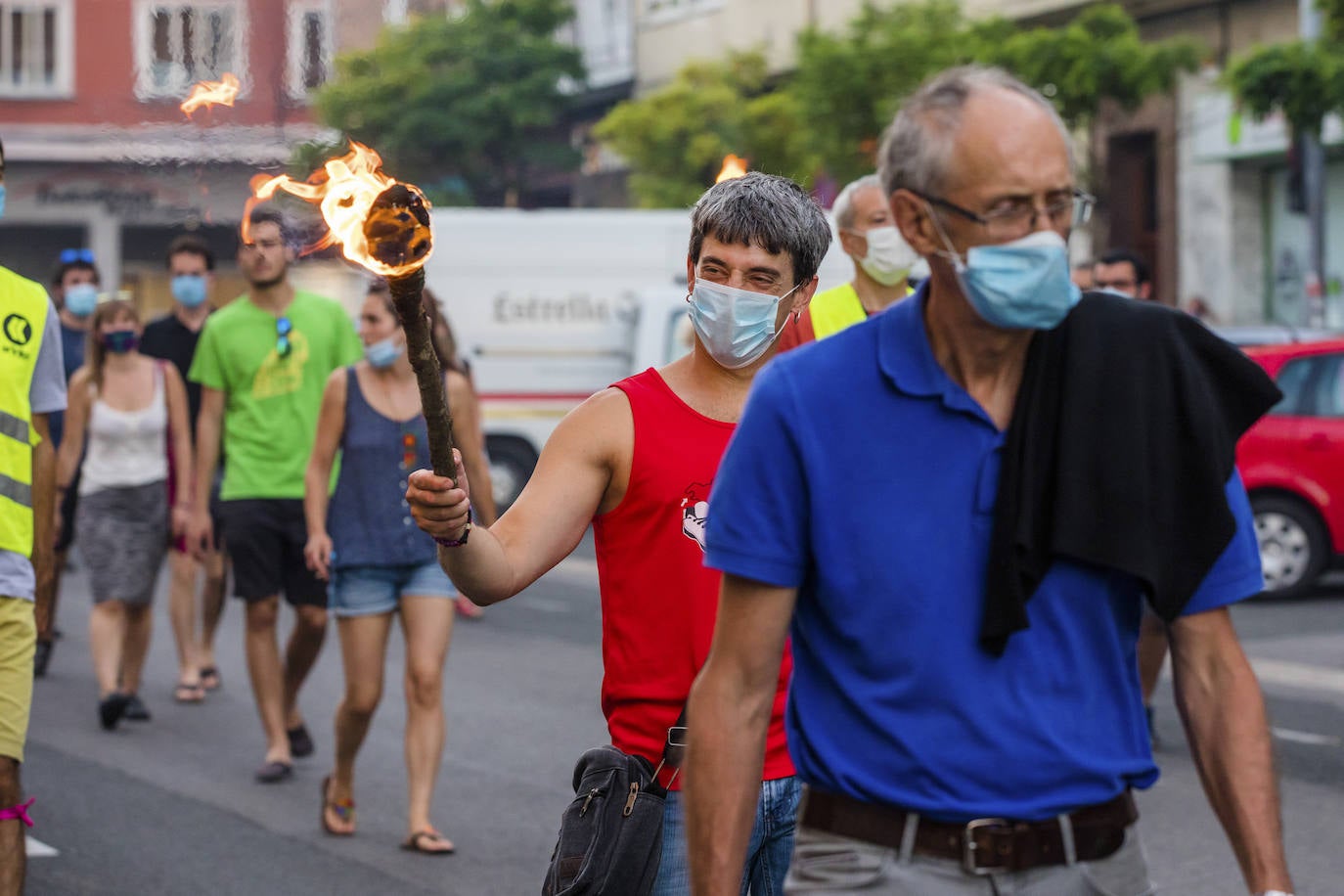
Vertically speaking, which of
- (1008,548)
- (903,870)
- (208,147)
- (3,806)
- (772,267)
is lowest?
(3,806)

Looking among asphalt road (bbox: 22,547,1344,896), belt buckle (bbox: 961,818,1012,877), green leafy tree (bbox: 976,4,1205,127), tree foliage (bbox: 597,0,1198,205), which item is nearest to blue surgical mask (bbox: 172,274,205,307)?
asphalt road (bbox: 22,547,1344,896)

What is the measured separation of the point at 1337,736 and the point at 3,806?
615 centimetres

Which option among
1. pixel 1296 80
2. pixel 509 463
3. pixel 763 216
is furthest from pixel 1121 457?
pixel 509 463

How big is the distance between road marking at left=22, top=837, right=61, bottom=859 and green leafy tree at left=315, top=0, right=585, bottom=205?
86.1 ft

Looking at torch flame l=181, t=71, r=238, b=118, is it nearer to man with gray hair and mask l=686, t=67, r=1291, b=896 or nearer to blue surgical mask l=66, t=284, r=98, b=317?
man with gray hair and mask l=686, t=67, r=1291, b=896

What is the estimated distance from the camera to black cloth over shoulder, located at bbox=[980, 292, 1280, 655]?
2.50 m

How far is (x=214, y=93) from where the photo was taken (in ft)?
15.3

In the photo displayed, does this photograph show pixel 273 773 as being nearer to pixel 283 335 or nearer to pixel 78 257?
pixel 283 335

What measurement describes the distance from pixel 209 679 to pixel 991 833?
335 inches

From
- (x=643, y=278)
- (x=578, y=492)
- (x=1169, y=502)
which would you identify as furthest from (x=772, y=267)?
(x=643, y=278)

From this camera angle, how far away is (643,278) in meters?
19.4

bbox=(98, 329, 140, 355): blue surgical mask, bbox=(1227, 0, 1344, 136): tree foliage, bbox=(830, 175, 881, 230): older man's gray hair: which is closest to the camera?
bbox=(830, 175, 881, 230): older man's gray hair

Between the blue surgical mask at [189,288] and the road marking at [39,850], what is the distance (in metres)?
3.84

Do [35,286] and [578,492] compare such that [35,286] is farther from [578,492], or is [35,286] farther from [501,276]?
[501,276]
